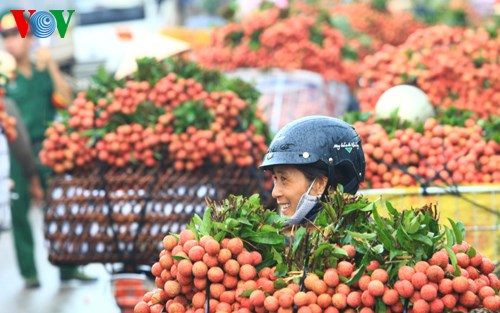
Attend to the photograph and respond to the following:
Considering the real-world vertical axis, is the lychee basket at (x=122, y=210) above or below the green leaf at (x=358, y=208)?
below

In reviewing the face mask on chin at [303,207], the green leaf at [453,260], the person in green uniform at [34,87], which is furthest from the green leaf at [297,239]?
the person in green uniform at [34,87]

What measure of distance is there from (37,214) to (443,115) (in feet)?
32.2

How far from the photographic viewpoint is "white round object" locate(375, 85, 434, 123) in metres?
7.89

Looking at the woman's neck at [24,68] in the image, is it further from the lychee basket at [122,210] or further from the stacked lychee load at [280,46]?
the lychee basket at [122,210]

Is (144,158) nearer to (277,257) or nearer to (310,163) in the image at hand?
(310,163)

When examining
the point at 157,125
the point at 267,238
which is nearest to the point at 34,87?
the point at 157,125

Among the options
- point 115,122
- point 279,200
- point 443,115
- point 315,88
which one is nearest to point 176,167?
point 115,122

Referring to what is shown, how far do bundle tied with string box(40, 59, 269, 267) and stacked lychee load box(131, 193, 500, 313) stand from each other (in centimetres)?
306

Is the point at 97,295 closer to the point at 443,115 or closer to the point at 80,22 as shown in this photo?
the point at 443,115

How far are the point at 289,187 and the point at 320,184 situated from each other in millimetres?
146

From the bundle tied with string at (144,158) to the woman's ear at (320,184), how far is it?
86.1 inches

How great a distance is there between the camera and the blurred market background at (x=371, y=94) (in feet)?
23.2

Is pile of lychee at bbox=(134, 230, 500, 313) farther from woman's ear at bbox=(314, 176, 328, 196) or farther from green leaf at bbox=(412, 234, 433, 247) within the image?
woman's ear at bbox=(314, 176, 328, 196)

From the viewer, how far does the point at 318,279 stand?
396 centimetres
